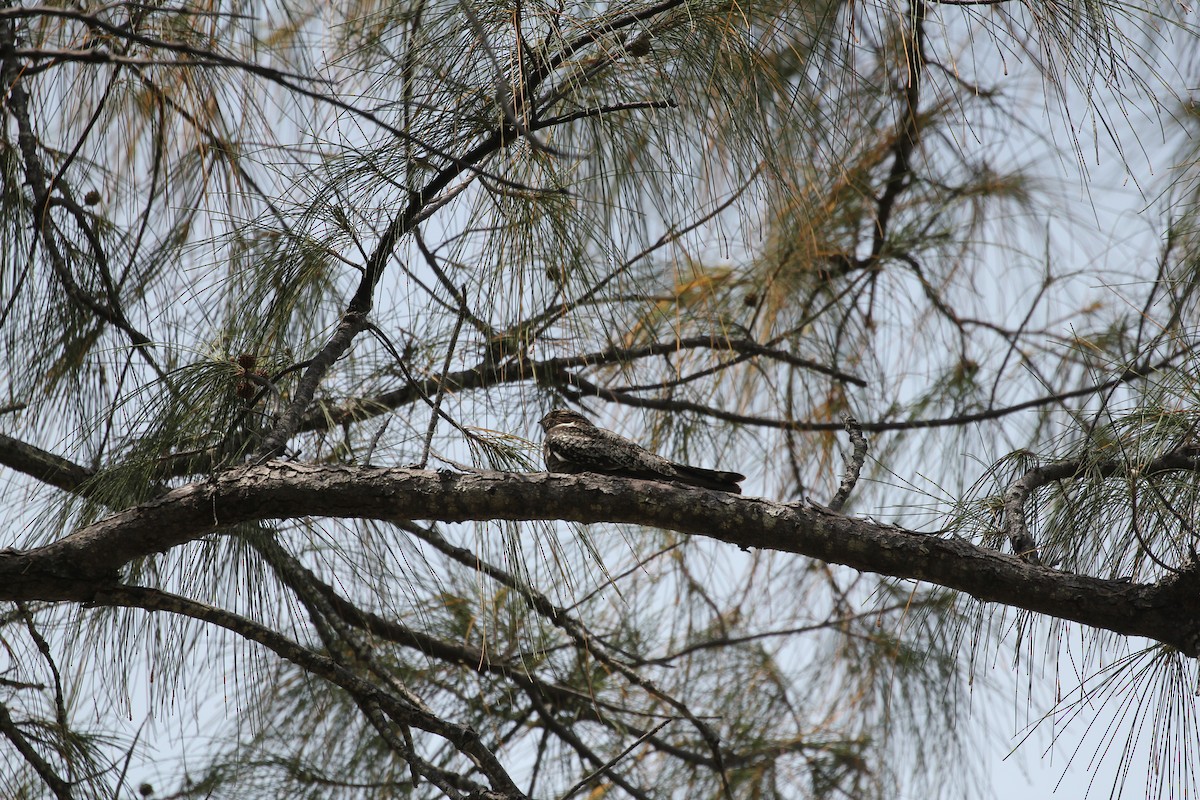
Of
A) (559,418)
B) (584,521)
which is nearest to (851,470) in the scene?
(584,521)

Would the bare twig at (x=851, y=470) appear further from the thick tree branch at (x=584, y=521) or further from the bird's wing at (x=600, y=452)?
the bird's wing at (x=600, y=452)

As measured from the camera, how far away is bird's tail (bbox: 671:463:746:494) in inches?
83.8

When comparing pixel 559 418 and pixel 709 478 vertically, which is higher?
pixel 559 418

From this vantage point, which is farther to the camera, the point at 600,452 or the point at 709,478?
the point at 600,452

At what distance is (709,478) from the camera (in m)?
2.16

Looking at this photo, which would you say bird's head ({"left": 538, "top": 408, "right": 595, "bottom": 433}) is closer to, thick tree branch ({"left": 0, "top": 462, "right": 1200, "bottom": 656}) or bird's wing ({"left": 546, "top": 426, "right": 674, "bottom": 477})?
bird's wing ({"left": 546, "top": 426, "right": 674, "bottom": 477})

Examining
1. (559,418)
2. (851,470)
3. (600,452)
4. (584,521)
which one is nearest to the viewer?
(584,521)

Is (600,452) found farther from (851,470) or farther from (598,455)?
(851,470)

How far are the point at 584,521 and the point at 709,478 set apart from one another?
0.29 metres

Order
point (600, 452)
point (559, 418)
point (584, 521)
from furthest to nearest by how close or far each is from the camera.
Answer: point (559, 418), point (600, 452), point (584, 521)

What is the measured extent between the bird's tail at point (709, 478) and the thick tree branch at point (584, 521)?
0.08 meters

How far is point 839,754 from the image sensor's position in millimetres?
4375

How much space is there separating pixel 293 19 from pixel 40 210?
1005 mm

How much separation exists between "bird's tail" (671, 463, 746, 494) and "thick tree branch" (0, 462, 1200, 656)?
0.26 feet
